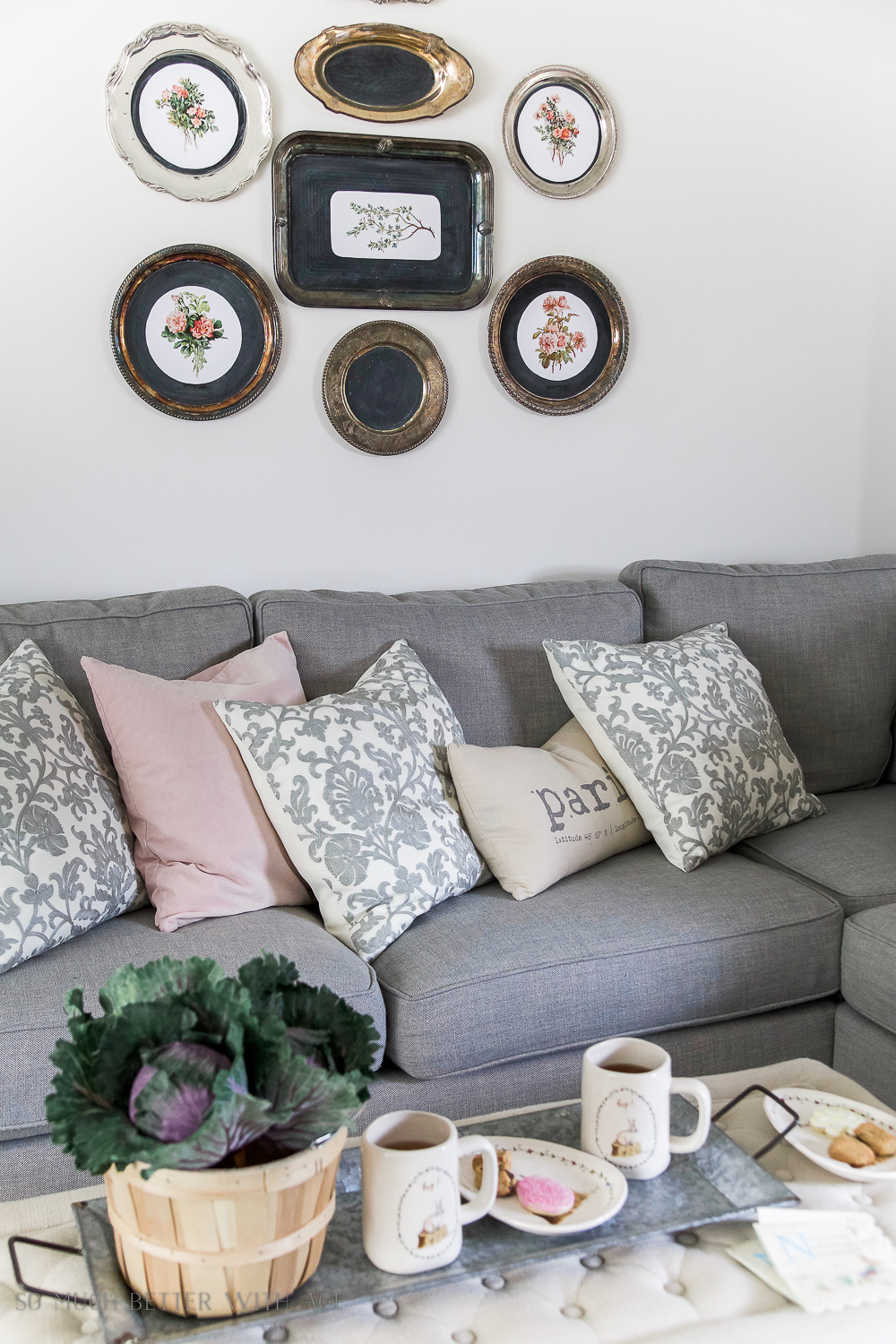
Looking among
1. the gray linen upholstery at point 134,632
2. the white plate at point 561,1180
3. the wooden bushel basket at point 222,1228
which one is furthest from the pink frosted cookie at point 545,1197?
the gray linen upholstery at point 134,632

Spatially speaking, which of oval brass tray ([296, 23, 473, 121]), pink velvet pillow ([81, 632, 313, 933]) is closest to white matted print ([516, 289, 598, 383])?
oval brass tray ([296, 23, 473, 121])

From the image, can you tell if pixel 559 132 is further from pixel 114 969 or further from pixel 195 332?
pixel 114 969

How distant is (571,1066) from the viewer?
166cm

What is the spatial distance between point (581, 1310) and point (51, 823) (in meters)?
0.99

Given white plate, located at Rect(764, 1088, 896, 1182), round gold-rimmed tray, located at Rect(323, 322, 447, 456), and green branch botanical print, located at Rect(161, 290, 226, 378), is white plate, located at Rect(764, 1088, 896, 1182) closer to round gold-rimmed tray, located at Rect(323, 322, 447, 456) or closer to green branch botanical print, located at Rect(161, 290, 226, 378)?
round gold-rimmed tray, located at Rect(323, 322, 447, 456)

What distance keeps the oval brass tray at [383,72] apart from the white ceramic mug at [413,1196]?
2.09 meters

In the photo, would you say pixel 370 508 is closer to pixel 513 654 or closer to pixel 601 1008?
pixel 513 654

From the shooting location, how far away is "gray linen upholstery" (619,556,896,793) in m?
2.35

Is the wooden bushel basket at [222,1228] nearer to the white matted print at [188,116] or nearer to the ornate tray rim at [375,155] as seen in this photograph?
the ornate tray rim at [375,155]

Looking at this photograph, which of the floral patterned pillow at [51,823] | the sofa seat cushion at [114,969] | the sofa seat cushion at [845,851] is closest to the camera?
the sofa seat cushion at [114,969]

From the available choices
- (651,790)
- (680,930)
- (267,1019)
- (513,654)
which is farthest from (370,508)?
(267,1019)

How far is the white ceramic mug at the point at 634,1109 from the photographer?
1.04 m

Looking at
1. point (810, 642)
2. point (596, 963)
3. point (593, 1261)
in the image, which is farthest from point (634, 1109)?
point (810, 642)

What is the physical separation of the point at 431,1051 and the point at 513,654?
2.81 feet
